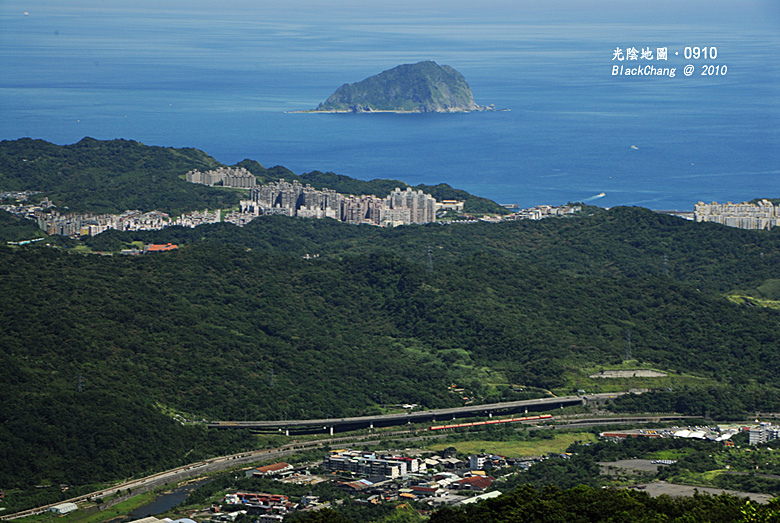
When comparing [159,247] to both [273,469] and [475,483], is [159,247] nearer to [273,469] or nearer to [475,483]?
[273,469]

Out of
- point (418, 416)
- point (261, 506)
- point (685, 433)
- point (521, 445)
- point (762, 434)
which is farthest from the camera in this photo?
point (418, 416)

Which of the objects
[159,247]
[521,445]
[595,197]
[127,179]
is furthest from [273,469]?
[595,197]

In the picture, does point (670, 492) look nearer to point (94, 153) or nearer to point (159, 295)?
point (159, 295)

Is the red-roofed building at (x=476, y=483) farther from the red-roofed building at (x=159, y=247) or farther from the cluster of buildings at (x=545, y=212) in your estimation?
the cluster of buildings at (x=545, y=212)

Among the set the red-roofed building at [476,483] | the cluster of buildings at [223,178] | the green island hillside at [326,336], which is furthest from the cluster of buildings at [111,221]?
the red-roofed building at [476,483]

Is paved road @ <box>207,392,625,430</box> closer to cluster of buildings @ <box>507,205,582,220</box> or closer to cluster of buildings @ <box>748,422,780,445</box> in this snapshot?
cluster of buildings @ <box>748,422,780,445</box>

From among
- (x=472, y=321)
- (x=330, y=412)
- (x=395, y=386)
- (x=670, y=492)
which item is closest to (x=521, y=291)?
(x=472, y=321)
